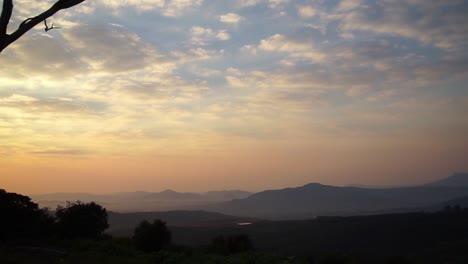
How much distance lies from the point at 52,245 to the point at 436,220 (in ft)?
285

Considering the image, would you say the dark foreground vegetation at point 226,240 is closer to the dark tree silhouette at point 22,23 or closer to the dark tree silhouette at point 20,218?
the dark tree silhouette at point 20,218

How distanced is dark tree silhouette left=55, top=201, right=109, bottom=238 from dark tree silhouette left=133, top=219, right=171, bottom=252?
10.9 ft

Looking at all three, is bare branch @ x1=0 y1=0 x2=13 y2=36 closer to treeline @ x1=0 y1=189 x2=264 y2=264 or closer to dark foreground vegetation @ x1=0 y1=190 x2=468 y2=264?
dark foreground vegetation @ x1=0 y1=190 x2=468 y2=264

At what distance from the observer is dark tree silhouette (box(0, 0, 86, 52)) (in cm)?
716

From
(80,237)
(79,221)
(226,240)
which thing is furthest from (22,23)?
(226,240)

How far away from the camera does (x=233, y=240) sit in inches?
1556

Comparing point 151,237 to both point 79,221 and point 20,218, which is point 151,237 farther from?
point 20,218

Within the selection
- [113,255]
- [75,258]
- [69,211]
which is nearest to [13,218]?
[69,211]

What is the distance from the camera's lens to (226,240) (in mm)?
41031

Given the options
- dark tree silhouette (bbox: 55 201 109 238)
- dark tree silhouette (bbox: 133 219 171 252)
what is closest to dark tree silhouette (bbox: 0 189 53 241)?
dark tree silhouette (bbox: 55 201 109 238)

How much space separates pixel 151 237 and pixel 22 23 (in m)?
28.2

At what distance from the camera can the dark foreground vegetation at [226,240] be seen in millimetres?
23156

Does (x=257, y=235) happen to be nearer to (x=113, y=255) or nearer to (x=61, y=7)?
(x=113, y=255)

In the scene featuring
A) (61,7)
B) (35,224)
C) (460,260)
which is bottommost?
(460,260)
